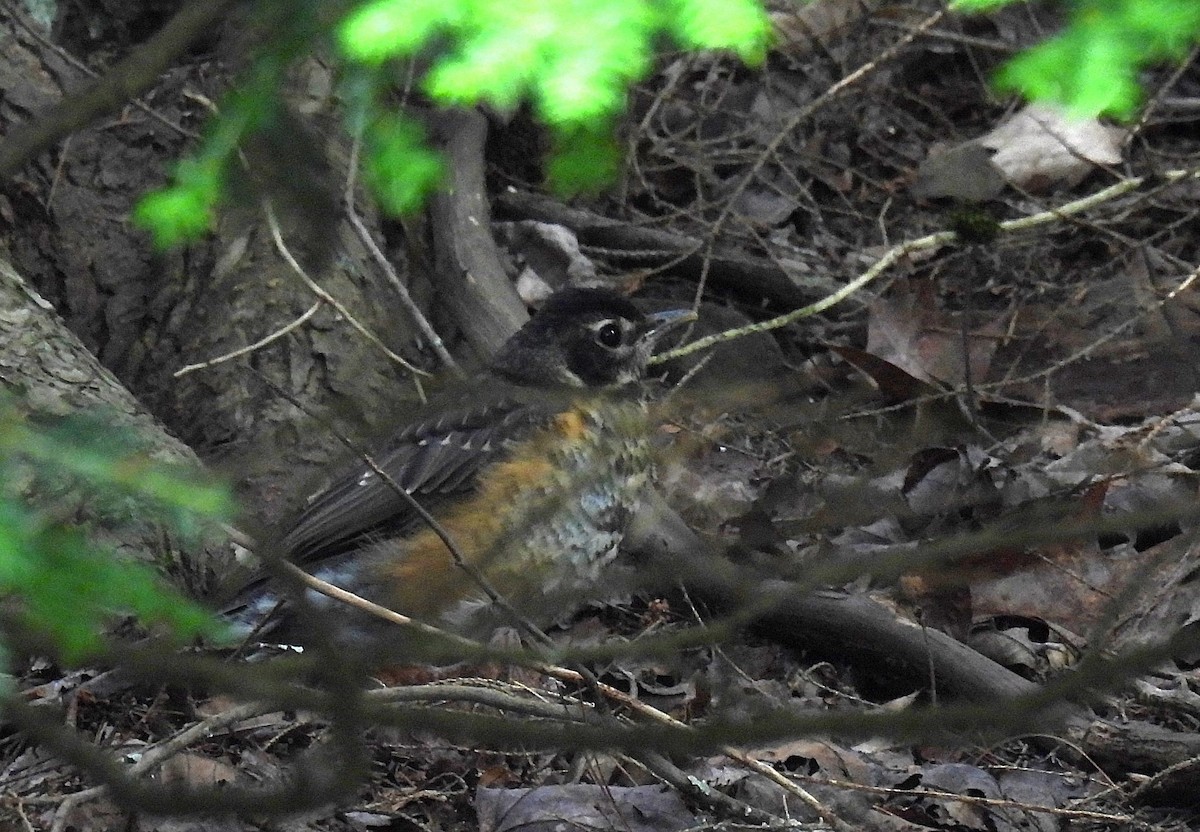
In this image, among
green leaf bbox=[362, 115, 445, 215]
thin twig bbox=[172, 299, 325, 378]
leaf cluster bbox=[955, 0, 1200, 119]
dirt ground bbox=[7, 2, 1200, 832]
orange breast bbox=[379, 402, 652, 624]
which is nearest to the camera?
leaf cluster bbox=[955, 0, 1200, 119]

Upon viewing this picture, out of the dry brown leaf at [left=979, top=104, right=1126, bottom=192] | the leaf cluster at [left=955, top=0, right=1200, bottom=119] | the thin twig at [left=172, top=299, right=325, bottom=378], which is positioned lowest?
the dry brown leaf at [left=979, top=104, right=1126, bottom=192]

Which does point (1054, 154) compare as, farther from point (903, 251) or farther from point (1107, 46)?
point (1107, 46)

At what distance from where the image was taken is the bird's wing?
516 centimetres

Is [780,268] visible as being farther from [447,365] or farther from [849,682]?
[849,682]

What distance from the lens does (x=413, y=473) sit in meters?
5.33

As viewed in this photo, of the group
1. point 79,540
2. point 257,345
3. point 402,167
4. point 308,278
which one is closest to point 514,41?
point 402,167

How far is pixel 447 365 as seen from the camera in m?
5.89

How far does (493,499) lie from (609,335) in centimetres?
79

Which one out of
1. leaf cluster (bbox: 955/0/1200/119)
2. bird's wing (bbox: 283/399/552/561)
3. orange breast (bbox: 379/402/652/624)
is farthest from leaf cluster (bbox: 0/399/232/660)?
bird's wing (bbox: 283/399/552/561)

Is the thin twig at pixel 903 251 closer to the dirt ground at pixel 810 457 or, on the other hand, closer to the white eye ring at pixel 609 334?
the dirt ground at pixel 810 457

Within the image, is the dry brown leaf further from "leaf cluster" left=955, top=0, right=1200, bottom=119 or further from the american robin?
"leaf cluster" left=955, top=0, right=1200, bottom=119

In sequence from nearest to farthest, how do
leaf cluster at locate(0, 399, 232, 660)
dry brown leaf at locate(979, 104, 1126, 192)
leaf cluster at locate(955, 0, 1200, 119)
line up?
leaf cluster at locate(0, 399, 232, 660) < leaf cluster at locate(955, 0, 1200, 119) < dry brown leaf at locate(979, 104, 1126, 192)

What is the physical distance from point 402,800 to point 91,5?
4.52 meters

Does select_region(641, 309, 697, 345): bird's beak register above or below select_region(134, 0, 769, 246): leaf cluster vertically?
below
